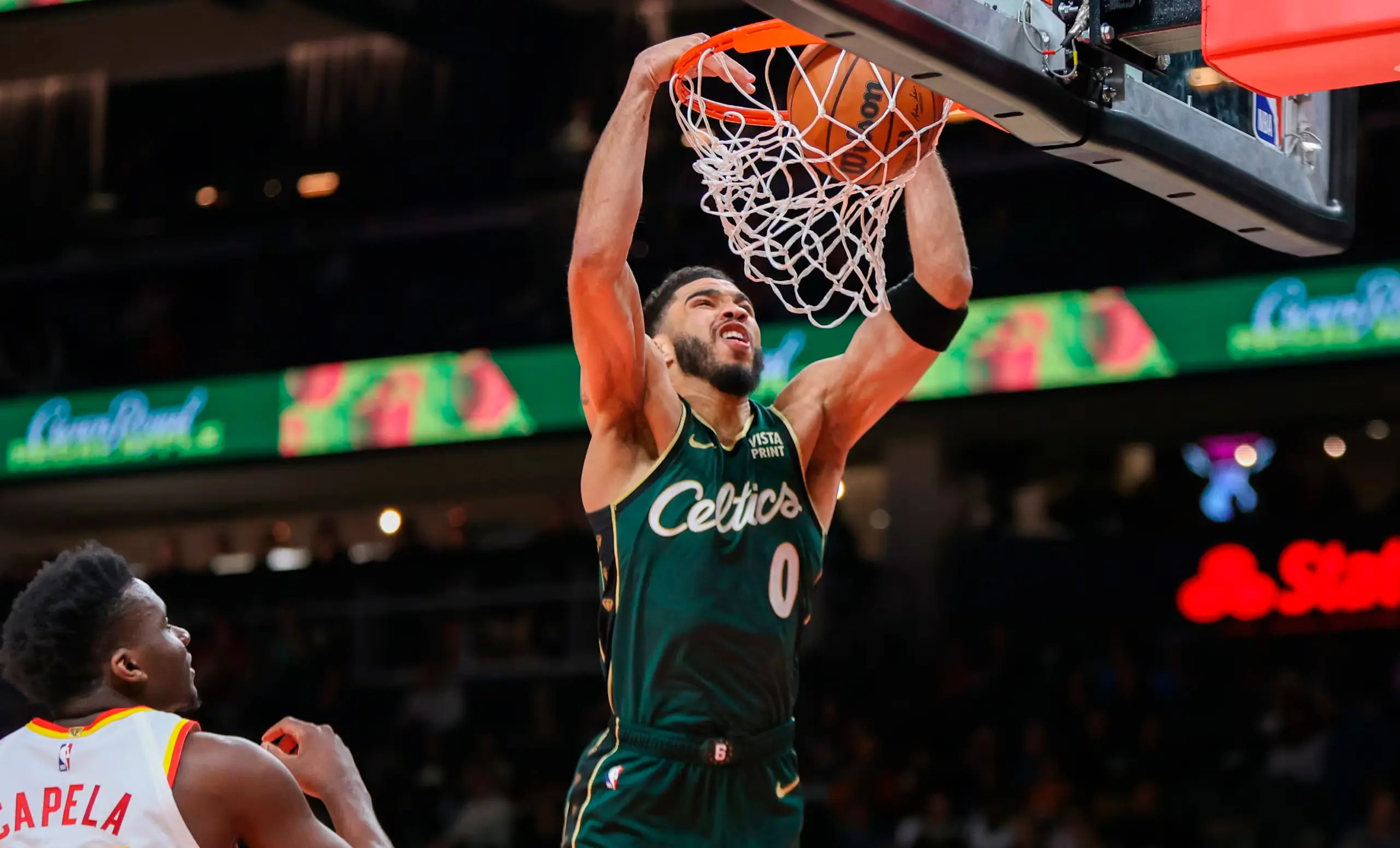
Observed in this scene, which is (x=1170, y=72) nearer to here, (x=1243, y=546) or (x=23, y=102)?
(x=1243, y=546)

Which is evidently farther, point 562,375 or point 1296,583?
point 562,375

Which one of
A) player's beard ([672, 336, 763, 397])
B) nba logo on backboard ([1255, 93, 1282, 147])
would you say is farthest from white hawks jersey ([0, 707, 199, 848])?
nba logo on backboard ([1255, 93, 1282, 147])

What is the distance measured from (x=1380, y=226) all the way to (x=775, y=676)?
8.98 m

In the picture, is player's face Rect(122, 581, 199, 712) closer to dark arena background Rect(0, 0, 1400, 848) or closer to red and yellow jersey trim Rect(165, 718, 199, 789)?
red and yellow jersey trim Rect(165, 718, 199, 789)

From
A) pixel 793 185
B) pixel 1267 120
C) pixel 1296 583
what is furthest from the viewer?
pixel 1296 583

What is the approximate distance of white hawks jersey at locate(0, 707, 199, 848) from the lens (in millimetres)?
3295

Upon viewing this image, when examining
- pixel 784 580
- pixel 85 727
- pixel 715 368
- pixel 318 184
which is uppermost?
pixel 715 368

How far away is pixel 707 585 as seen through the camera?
4.30 m

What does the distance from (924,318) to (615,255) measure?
83cm

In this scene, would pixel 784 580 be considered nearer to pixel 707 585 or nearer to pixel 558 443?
pixel 707 585

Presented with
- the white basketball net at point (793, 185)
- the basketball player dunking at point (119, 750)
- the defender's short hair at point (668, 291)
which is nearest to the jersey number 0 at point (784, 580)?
the white basketball net at point (793, 185)

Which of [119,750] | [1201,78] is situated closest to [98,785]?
[119,750]

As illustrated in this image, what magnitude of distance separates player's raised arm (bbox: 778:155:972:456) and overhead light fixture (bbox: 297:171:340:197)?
1170 cm

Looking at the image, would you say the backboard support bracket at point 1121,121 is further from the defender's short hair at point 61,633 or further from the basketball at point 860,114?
the defender's short hair at point 61,633
